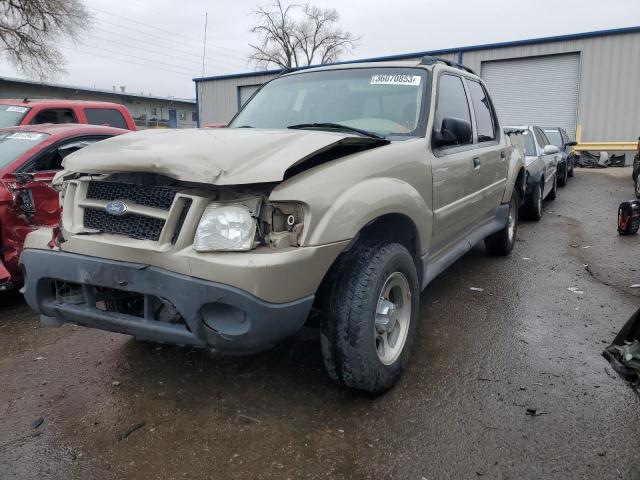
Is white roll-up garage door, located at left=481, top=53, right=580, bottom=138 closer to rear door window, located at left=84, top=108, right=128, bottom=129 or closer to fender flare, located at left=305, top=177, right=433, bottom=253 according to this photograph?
rear door window, located at left=84, top=108, right=128, bottom=129

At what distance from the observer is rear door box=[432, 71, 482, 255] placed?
140 inches

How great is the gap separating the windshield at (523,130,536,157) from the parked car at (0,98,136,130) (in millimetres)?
6729

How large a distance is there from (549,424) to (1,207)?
178 inches

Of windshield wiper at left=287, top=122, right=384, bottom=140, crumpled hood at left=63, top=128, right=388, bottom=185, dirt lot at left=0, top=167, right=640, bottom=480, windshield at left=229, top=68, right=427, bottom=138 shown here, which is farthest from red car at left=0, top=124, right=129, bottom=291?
windshield wiper at left=287, top=122, right=384, bottom=140

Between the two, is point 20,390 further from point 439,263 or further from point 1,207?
point 439,263

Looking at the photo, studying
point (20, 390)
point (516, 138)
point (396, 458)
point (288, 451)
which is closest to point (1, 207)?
point (20, 390)

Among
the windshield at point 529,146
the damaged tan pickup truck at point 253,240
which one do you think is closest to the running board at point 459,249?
the damaged tan pickup truck at point 253,240

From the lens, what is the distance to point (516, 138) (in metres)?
6.68

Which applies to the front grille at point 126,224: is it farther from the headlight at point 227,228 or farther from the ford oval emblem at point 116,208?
the headlight at point 227,228

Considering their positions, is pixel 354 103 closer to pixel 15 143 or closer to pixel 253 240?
pixel 253 240

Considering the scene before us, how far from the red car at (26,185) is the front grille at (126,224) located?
7.30ft

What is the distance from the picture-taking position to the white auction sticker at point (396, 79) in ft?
12.3

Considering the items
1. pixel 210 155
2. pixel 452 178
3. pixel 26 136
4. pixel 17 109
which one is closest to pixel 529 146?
pixel 452 178

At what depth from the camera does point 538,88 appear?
20375 millimetres
